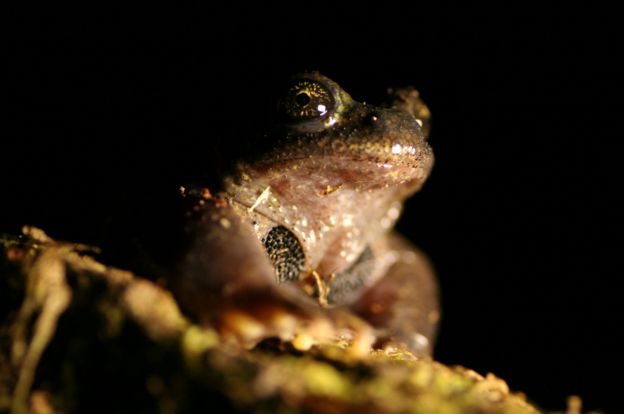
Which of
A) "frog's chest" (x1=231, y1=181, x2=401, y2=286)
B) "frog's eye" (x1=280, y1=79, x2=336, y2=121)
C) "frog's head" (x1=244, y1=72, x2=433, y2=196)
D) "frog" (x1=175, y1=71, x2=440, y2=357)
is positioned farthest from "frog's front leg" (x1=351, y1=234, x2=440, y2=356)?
"frog's eye" (x1=280, y1=79, x2=336, y2=121)

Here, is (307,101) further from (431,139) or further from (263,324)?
(431,139)

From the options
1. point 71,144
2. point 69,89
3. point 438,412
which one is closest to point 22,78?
point 69,89

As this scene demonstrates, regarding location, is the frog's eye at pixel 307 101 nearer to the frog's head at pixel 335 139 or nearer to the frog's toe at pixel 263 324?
the frog's head at pixel 335 139

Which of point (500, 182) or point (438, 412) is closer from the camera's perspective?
point (438, 412)

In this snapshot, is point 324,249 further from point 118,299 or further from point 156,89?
point 156,89

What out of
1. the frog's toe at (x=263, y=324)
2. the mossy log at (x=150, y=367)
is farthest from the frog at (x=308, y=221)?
the mossy log at (x=150, y=367)

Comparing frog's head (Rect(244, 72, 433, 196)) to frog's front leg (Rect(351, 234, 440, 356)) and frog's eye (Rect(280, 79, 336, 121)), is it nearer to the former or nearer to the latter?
frog's eye (Rect(280, 79, 336, 121))
